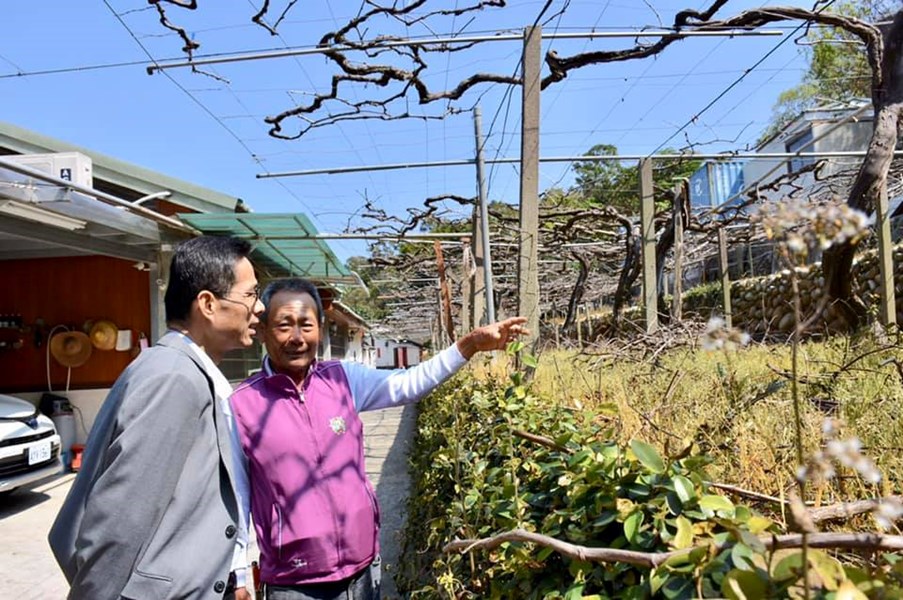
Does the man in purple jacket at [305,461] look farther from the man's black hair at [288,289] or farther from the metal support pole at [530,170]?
the metal support pole at [530,170]

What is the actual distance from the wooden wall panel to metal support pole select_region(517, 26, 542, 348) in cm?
680

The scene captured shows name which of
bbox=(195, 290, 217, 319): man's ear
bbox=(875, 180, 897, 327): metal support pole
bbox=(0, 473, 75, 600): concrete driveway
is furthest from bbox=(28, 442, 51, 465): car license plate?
bbox=(875, 180, 897, 327): metal support pole

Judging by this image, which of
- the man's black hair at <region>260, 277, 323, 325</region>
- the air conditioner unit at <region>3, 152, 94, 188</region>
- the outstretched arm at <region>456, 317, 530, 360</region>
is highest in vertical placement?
the air conditioner unit at <region>3, 152, 94, 188</region>

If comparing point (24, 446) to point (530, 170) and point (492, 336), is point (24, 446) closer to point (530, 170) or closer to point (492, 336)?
point (530, 170)

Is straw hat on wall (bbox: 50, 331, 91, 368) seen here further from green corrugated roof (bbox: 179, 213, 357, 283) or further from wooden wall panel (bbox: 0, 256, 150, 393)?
green corrugated roof (bbox: 179, 213, 357, 283)

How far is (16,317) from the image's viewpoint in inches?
337

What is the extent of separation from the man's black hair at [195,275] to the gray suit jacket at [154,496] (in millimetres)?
175

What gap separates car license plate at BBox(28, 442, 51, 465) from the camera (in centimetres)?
615

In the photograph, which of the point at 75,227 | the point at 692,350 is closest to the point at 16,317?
the point at 75,227

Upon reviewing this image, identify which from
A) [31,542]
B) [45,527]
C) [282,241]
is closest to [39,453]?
[45,527]

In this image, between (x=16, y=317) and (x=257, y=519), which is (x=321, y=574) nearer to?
(x=257, y=519)

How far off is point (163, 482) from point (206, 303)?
55 centimetres

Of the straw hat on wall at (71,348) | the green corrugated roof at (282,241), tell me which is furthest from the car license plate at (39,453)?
the green corrugated roof at (282,241)

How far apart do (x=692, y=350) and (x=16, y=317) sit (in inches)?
373
